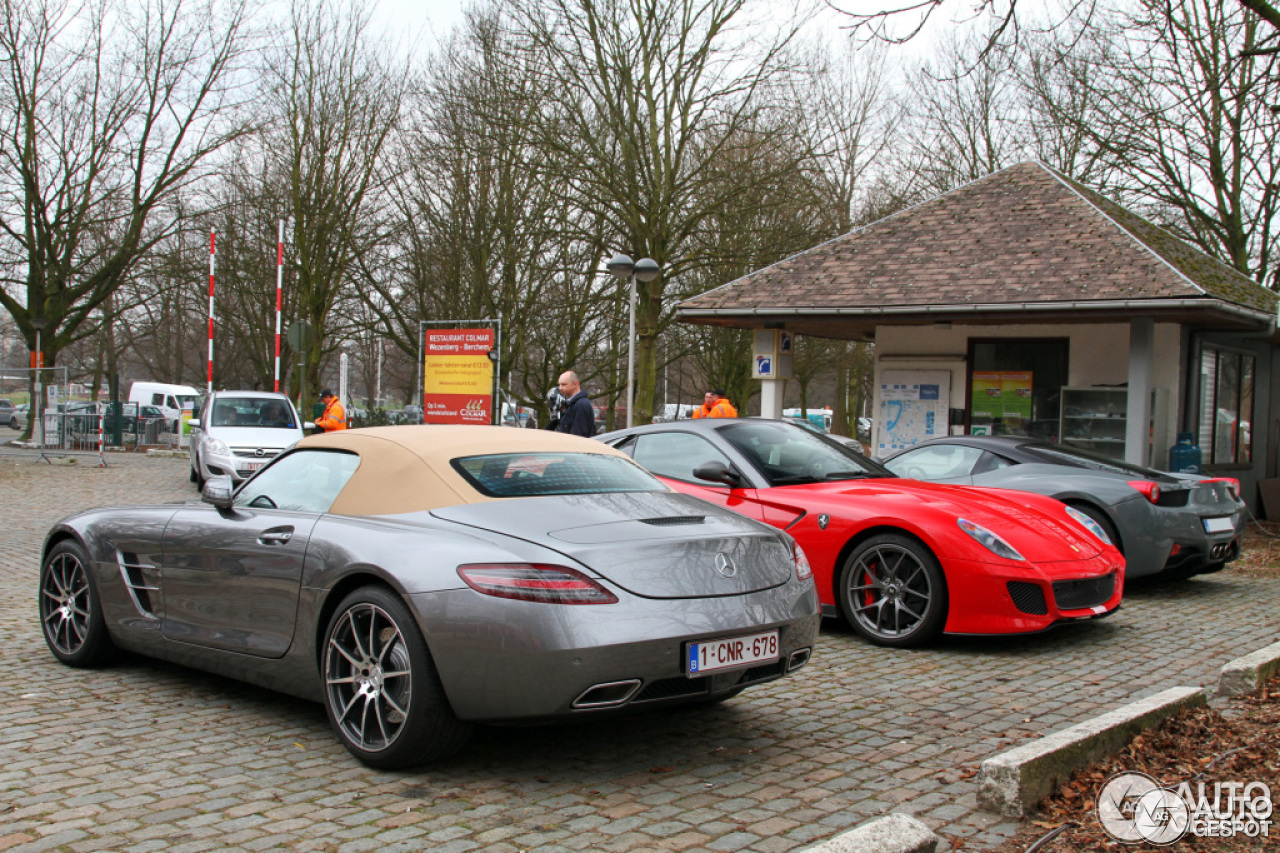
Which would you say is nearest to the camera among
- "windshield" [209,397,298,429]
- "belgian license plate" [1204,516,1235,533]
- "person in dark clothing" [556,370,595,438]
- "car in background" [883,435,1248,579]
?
"car in background" [883,435,1248,579]

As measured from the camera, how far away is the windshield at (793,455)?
23.8 ft

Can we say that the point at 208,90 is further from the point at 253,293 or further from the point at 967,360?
the point at 967,360

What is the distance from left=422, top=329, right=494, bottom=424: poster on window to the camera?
17.3 metres

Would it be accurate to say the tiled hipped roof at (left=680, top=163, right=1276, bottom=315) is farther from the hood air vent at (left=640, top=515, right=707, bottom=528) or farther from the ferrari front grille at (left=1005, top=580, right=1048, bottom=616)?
the hood air vent at (left=640, top=515, right=707, bottom=528)

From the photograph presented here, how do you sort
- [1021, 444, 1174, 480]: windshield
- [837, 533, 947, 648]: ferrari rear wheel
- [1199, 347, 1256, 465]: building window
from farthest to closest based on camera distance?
[1199, 347, 1256, 465]: building window → [1021, 444, 1174, 480]: windshield → [837, 533, 947, 648]: ferrari rear wheel

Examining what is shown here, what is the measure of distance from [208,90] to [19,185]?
531 centimetres

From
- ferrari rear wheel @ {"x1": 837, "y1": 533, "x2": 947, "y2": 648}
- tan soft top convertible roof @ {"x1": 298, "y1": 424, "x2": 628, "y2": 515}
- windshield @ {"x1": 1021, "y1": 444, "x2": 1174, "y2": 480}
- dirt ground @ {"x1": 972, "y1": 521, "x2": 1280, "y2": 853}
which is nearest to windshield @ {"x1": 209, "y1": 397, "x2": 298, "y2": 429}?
windshield @ {"x1": 1021, "y1": 444, "x2": 1174, "y2": 480}

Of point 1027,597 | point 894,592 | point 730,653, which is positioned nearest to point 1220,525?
point 1027,597

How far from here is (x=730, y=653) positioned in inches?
156

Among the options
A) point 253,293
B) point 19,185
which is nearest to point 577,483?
point 19,185

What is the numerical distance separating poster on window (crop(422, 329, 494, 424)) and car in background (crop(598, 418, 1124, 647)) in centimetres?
1002

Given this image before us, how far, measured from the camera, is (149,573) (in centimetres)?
522

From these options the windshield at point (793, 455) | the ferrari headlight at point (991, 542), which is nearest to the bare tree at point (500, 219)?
the windshield at point (793, 455)

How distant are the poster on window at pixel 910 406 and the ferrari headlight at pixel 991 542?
914cm
